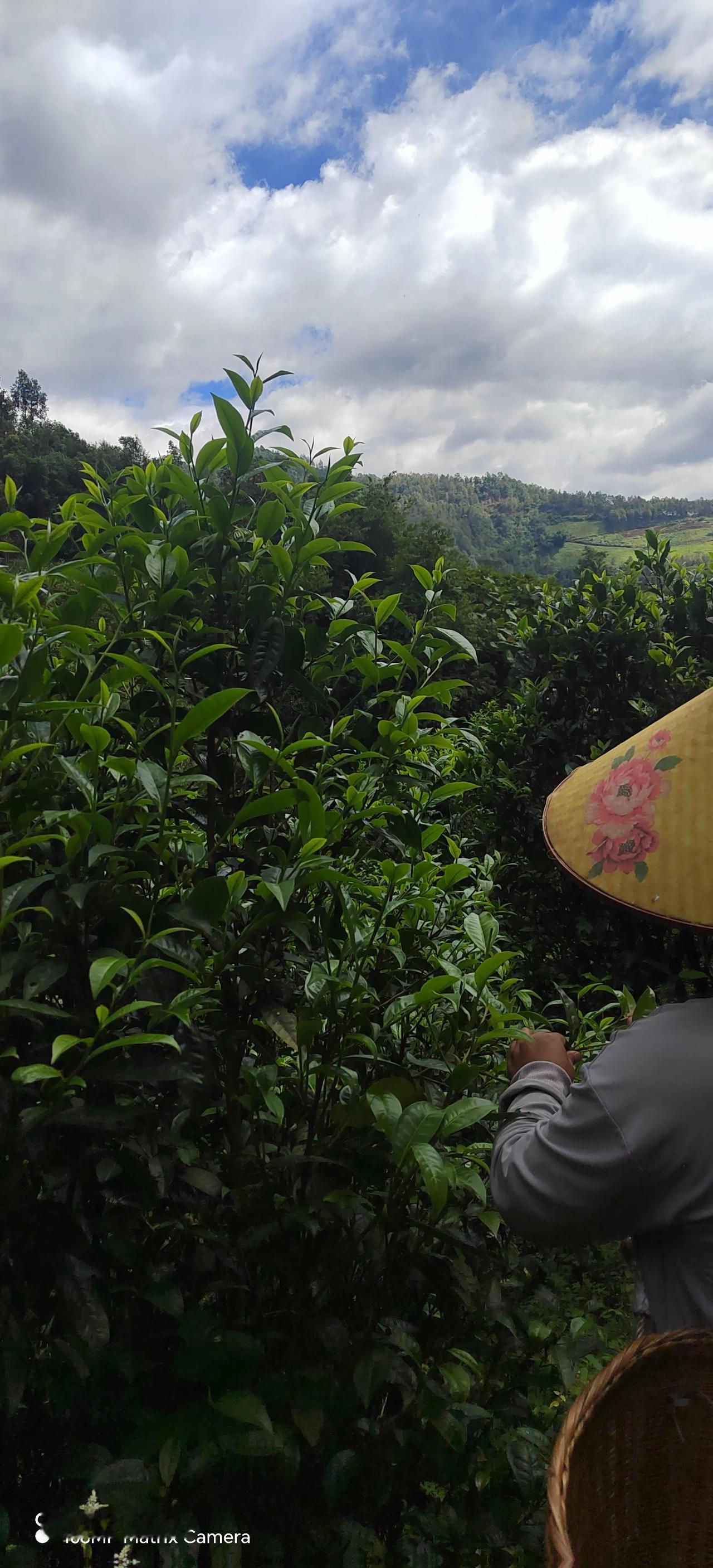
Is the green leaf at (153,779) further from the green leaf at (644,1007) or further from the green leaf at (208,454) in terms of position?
the green leaf at (644,1007)

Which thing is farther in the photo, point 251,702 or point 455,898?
point 455,898

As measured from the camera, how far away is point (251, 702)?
1.43m

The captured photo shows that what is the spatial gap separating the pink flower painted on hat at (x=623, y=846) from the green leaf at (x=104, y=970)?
0.70m

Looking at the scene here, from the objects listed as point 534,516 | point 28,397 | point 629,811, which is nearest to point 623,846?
point 629,811

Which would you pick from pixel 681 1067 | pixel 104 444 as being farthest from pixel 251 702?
pixel 104 444

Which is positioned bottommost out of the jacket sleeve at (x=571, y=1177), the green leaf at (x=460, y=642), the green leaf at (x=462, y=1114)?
the jacket sleeve at (x=571, y=1177)

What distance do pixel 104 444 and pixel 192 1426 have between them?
42748mm

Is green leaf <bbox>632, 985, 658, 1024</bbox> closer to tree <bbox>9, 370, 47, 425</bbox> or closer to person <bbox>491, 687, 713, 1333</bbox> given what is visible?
person <bbox>491, 687, 713, 1333</bbox>

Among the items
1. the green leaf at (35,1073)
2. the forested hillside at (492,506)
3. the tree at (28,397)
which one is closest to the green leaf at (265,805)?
the green leaf at (35,1073)

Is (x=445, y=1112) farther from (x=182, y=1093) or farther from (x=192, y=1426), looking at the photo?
(x=192, y=1426)

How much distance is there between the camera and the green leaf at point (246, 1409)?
105 cm

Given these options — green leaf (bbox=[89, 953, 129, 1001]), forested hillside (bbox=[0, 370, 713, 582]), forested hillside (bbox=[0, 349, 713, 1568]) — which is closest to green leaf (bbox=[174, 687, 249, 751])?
forested hillside (bbox=[0, 349, 713, 1568])

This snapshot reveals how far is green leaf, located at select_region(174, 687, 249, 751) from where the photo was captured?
3.55ft

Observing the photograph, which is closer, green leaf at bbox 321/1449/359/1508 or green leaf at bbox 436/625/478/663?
green leaf at bbox 321/1449/359/1508
